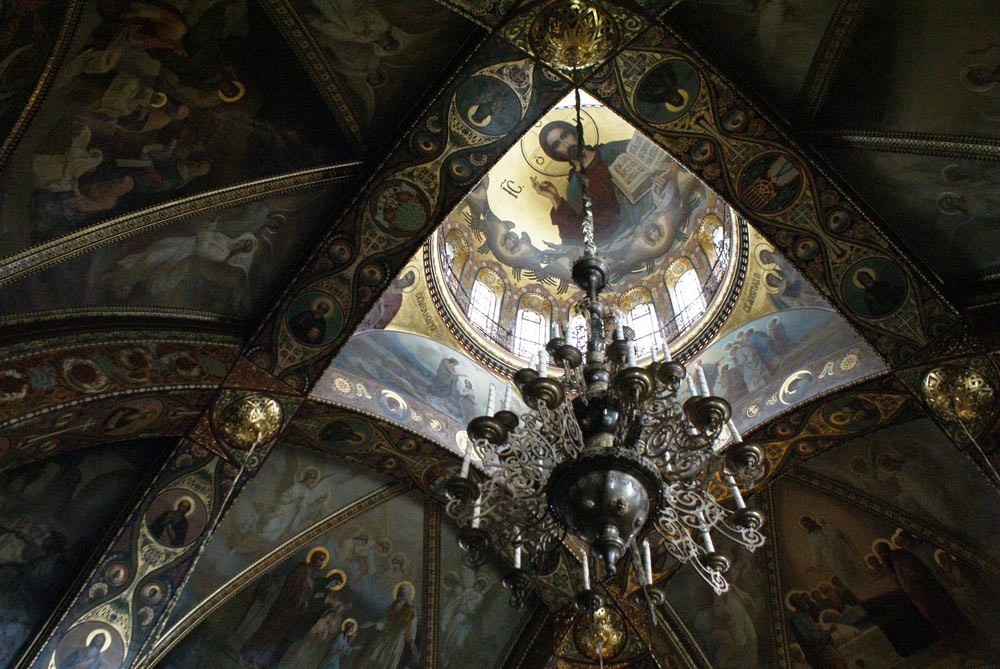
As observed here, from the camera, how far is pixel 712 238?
36.7 ft

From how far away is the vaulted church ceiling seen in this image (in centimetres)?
676

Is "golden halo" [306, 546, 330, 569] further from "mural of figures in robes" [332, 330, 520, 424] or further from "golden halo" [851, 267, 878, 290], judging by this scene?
"golden halo" [851, 267, 878, 290]

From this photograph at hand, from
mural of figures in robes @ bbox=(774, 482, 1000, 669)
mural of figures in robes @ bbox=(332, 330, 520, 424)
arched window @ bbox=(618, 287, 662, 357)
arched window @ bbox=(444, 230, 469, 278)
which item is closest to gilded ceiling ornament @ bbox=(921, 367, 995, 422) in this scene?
mural of figures in robes @ bbox=(774, 482, 1000, 669)

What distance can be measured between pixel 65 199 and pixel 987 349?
7.98 metres

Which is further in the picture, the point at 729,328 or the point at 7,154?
the point at 729,328

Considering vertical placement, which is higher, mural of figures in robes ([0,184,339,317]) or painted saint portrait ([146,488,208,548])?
mural of figures in robes ([0,184,339,317])

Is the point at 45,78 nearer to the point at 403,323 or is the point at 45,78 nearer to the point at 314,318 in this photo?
the point at 314,318

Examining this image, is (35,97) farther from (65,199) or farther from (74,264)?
(74,264)

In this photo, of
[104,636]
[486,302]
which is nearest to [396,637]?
[104,636]

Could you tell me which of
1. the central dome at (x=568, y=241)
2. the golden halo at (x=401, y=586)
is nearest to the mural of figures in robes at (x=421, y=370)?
the central dome at (x=568, y=241)

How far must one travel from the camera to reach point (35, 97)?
20.0 feet

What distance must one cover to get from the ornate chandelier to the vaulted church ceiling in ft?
7.83

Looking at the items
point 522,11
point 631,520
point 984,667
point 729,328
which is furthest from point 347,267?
point 984,667

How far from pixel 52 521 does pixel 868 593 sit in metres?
8.93
